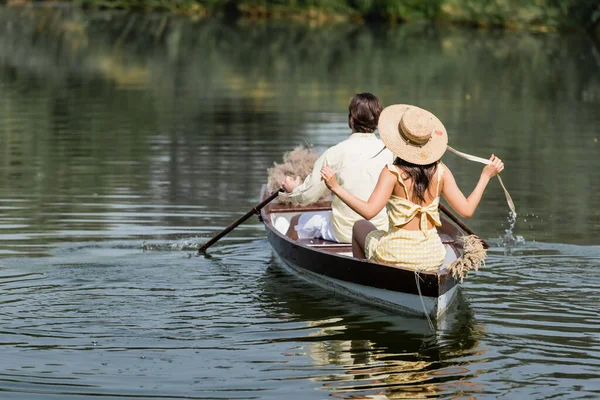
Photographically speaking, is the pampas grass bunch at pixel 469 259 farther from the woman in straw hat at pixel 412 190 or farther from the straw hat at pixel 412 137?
the straw hat at pixel 412 137

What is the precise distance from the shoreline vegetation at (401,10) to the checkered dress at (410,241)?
37.5 metres

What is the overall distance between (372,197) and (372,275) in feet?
2.53

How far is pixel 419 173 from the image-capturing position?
838cm

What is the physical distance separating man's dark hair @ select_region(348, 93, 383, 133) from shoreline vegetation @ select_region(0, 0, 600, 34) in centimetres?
3655

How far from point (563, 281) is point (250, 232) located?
12.2ft

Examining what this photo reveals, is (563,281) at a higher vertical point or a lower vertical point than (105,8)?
lower

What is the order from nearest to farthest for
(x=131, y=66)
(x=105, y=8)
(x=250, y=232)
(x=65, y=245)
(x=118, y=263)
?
(x=118, y=263)
(x=65, y=245)
(x=250, y=232)
(x=131, y=66)
(x=105, y=8)

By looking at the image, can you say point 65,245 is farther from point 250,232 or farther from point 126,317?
point 126,317

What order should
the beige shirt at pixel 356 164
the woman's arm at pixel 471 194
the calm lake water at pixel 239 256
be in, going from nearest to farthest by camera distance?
the calm lake water at pixel 239 256 → the woman's arm at pixel 471 194 → the beige shirt at pixel 356 164

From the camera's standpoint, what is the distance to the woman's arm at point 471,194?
26.8 ft

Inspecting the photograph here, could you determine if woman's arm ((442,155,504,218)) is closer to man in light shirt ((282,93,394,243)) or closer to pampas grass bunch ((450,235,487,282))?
pampas grass bunch ((450,235,487,282))

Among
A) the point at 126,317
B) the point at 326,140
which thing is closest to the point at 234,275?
the point at 126,317

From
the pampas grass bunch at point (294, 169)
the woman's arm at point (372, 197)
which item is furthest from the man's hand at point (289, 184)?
the woman's arm at point (372, 197)

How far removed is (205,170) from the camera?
1619cm
